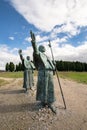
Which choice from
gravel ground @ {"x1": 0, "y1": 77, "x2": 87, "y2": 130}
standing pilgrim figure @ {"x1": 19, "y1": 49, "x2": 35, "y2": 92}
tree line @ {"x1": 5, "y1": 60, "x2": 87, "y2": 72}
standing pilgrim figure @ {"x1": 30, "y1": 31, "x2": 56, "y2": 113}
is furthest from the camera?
tree line @ {"x1": 5, "y1": 60, "x2": 87, "y2": 72}

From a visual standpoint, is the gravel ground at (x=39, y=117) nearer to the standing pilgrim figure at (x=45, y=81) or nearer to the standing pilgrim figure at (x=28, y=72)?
the standing pilgrim figure at (x=45, y=81)

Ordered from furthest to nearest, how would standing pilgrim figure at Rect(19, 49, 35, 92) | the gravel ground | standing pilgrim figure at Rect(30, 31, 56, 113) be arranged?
standing pilgrim figure at Rect(19, 49, 35, 92) < standing pilgrim figure at Rect(30, 31, 56, 113) < the gravel ground

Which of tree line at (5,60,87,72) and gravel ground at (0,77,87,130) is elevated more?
tree line at (5,60,87,72)

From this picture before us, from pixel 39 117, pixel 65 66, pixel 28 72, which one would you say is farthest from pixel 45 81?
pixel 65 66

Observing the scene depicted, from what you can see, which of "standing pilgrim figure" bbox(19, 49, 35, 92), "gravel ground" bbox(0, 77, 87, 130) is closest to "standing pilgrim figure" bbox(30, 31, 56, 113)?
"gravel ground" bbox(0, 77, 87, 130)

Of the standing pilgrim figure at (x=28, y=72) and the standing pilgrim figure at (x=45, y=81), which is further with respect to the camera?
the standing pilgrim figure at (x=28, y=72)

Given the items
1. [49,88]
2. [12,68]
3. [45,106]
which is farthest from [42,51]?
[12,68]

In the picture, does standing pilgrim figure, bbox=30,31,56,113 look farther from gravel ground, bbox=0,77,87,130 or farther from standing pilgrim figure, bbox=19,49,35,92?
standing pilgrim figure, bbox=19,49,35,92

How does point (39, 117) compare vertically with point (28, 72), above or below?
below

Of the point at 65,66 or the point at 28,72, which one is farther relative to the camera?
the point at 65,66

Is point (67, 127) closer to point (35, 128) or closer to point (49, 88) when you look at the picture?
point (35, 128)

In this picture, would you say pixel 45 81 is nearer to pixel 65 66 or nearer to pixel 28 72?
pixel 28 72

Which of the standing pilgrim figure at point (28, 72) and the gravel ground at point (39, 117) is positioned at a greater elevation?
the standing pilgrim figure at point (28, 72)

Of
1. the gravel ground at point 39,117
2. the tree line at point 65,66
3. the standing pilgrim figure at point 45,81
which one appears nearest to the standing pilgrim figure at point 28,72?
the gravel ground at point 39,117
